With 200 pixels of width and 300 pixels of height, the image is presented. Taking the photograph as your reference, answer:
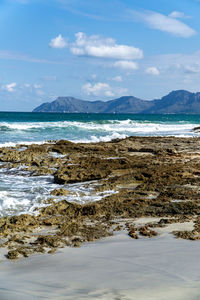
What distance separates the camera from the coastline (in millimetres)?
3064

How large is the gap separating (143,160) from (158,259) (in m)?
8.27

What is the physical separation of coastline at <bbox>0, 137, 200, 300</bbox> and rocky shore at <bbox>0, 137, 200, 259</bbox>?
15 mm

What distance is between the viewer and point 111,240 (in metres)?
4.73

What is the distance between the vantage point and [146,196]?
7.29m

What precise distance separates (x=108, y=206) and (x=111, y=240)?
1.74 meters

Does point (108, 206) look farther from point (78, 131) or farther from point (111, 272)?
point (78, 131)

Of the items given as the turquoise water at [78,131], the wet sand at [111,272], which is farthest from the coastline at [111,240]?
the turquoise water at [78,131]

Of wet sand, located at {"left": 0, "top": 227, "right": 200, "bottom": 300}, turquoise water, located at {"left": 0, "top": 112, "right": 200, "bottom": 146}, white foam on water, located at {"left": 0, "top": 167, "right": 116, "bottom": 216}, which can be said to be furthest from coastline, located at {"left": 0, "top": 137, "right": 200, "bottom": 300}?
turquoise water, located at {"left": 0, "top": 112, "right": 200, "bottom": 146}

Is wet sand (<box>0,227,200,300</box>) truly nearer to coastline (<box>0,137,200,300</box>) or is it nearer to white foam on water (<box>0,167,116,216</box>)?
coastline (<box>0,137,200,300</box>)

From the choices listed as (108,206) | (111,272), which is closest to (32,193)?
(108,206)

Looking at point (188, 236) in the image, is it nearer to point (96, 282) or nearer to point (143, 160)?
point (96, 282)

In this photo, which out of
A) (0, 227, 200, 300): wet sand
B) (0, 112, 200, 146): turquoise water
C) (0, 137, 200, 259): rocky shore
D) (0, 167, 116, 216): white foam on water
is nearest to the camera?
(0, 227, 200, 300): wet sand

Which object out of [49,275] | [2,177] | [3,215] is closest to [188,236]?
[49,275]

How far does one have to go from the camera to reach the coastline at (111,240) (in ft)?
10.1
